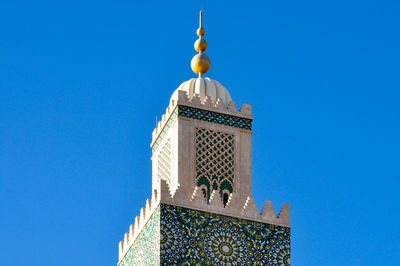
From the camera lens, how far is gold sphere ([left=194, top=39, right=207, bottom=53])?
90.4 ft

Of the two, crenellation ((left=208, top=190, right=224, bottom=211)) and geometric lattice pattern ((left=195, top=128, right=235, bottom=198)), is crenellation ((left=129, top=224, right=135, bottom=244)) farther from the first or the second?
crenellation ((left=208, top=190, right=224, bottom=211))

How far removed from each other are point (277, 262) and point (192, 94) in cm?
404

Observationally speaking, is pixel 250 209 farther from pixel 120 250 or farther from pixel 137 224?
pixel 120 250

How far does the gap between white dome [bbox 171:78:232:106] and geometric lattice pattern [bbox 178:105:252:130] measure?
417mm

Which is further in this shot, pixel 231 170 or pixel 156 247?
pixel 231 170

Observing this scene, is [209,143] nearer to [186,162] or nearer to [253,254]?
[186,162]

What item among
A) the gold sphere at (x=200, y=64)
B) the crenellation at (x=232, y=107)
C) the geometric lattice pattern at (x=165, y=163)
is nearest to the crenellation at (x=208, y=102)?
the crenellation at (x=232, y=107)

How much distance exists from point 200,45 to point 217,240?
493cm

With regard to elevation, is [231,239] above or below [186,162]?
below

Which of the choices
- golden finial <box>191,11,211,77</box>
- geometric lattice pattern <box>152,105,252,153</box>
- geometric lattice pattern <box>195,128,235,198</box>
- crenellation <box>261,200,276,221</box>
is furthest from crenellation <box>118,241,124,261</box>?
golden finial <box>191,11,211,77</box>

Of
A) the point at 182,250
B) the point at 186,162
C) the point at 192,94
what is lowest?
the point at 182,250

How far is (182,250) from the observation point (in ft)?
78.5

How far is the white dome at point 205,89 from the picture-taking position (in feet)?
87.1

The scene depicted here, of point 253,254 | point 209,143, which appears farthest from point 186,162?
point 253,254
